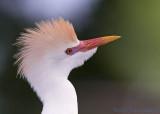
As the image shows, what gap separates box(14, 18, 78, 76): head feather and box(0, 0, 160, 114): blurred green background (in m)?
2.25

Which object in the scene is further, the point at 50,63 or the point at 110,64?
the point at 110,64

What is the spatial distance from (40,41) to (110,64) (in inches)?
111

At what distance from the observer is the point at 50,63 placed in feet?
4.29

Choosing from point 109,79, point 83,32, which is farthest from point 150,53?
point 83,32

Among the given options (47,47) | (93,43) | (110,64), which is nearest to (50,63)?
(47,47)

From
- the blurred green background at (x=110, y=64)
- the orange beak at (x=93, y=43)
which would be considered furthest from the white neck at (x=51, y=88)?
the blurred green background at (x=110, y=64)

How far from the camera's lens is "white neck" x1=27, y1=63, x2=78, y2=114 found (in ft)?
4.16

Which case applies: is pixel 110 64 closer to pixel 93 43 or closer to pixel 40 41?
pixel 93 43

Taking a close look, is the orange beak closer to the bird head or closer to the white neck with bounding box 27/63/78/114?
the bird head

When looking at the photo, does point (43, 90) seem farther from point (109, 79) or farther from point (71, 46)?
point (109, 79)

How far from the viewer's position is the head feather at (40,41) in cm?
130

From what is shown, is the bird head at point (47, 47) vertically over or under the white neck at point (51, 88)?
over

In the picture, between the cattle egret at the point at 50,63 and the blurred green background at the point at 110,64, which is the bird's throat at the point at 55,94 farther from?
the blurred green background at the point at 110,64

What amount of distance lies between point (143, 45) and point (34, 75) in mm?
3057
